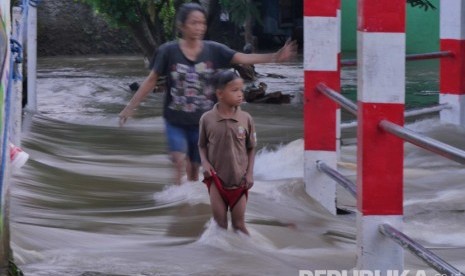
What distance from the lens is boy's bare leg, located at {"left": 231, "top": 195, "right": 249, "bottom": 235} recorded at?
20.2ft

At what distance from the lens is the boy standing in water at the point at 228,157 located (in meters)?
6.16

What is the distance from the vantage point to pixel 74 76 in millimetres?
18781

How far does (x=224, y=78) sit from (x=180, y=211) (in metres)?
1.26

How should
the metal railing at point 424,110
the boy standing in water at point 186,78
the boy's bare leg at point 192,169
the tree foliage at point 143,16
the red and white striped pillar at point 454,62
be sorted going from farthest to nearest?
1. the tree foliage at point 143,16
2. the red and white striped pillar at point 454,62
3. the metal railing at point 424,110
4. the boy's bare leg at point 192,169
5. the boy standing in water at point 186,78

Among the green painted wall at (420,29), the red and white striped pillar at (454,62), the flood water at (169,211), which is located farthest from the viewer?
the green painted wall at (420,29)

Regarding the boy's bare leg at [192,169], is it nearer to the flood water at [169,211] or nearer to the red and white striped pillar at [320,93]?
the flood water at [169,211]

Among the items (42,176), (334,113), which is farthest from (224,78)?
(42,176)

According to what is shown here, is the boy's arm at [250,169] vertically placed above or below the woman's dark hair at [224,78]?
below

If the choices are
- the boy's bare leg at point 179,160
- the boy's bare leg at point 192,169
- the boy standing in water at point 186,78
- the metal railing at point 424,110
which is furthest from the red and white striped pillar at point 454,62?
the boy's bare leg at point 179,160

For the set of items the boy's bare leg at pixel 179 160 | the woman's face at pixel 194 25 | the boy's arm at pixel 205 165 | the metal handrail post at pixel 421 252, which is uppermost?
the woman's face at pixel 194 25

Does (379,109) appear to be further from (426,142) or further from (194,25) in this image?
(194,25)

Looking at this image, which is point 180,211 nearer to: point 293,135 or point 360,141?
point 360,141

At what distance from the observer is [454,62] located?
9.30m

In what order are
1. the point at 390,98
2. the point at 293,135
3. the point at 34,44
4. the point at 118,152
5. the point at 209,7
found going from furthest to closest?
the point at 209,7 → the point at 34,44 → the point at 293,135 → the point at 118,152 → the point at 390,98
